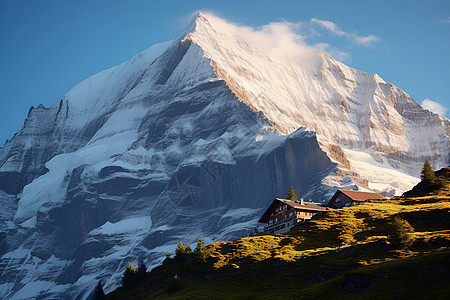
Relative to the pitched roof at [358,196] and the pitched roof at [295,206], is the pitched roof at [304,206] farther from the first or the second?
the pitched roof at [358,196]

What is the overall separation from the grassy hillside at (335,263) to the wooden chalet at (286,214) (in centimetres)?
1002

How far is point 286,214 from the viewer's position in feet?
553

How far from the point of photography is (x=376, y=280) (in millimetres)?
101812

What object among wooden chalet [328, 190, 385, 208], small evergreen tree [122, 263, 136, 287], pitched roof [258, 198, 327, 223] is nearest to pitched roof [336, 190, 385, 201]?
wooden chalet [328, 190, 385, 208]

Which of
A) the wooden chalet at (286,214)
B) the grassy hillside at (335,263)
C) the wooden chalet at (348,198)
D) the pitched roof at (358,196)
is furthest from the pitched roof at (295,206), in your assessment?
the grassy hillside at (335,263)

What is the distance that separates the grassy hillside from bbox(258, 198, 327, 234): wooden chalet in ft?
32.9

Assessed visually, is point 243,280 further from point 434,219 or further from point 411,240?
point 434,219

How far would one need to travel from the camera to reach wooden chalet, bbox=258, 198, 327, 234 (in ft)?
542

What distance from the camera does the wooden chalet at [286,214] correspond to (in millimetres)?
165250

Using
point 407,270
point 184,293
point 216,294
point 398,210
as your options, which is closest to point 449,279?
point 407,270

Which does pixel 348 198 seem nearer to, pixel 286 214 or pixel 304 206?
pixel 304 206

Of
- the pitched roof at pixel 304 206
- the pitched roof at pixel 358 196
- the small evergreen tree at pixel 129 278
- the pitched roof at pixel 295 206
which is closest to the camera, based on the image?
the small evergreen tree at pixel 129 278

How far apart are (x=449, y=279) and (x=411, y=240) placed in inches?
900

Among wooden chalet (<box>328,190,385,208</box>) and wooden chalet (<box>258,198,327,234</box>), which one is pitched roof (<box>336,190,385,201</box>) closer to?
wooden chalet (<box>328,190,385,208</box>)
